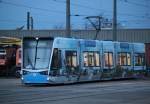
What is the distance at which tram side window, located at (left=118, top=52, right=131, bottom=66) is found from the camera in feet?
141

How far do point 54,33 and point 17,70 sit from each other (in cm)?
1603

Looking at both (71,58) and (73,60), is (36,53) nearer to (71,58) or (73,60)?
(71,58)

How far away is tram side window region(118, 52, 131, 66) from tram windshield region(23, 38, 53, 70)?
9.90m

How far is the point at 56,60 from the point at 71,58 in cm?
215

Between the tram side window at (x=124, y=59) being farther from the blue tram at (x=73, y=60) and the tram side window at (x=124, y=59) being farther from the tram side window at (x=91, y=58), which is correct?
the tram side window at (x=91, y=58)

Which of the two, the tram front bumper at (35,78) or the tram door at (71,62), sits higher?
the tram door at (71,62)

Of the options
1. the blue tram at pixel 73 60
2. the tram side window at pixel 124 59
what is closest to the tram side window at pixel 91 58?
the blue tram at pixel 73 60

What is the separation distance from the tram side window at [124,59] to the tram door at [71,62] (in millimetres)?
6954

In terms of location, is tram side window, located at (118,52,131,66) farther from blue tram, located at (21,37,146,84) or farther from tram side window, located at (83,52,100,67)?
tram side window, located at (83,52,100,67)

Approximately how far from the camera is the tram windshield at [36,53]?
3388cm

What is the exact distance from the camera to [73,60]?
119 ft

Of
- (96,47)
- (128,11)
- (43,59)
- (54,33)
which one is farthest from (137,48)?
(128,11)

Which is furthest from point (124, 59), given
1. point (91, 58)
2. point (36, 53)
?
point (36, 53)

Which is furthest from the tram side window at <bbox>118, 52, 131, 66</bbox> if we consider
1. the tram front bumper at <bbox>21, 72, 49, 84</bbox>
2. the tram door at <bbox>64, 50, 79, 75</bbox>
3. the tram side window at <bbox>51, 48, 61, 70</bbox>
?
the tram front bumper at <bbox>21, 72, 49, 84</bbox>
